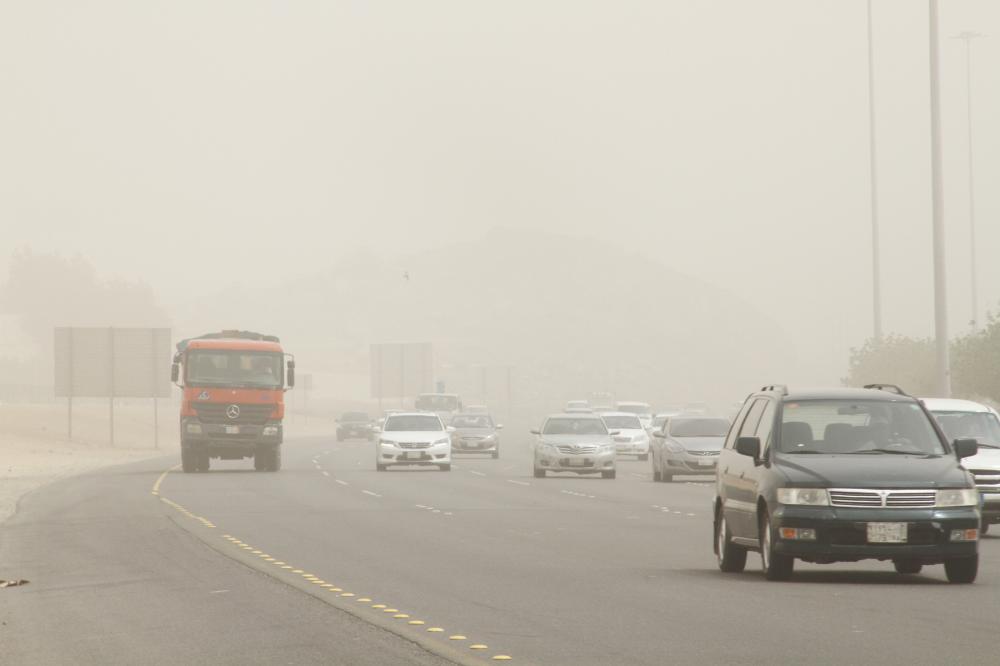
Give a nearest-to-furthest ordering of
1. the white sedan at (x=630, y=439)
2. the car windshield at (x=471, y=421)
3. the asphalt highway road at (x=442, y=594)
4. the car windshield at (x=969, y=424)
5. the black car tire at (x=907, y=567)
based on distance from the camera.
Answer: the asphalt highway road at (x=442, y=594), the black car tire at (x=907, y=567), the car windshield at (x=969, y=424), the white sedan at (x=630, y=439), the car windshield at (x=471, y=421)

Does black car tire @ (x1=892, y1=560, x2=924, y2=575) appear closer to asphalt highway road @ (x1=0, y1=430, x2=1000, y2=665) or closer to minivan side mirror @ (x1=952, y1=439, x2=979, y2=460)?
asphalt highway road @ (x1=0, y1=430, x2=1000, y2=665)

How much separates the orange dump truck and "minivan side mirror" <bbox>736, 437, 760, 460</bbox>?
94.7 feet

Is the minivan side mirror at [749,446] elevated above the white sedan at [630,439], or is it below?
above

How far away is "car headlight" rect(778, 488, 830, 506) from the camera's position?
1603cm

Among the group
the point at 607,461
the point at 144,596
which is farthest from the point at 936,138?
the point at 144,596

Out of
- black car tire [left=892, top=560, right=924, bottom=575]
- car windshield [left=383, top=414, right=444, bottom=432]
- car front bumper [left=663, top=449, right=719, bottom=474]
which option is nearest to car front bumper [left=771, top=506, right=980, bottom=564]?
black car tire [left=892, top=560, right=924, bottom=575]

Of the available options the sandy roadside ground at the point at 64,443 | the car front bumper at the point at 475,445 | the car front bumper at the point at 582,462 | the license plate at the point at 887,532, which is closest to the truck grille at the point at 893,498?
the license plate at the point at 887,532

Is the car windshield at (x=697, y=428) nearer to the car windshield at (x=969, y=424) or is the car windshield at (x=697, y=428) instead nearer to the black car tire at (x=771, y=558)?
the car windshield at (x=969, y=424)

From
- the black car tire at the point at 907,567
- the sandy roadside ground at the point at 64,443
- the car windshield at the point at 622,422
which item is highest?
the car windshield at the point at 622,422

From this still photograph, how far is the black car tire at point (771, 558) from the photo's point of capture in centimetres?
1650

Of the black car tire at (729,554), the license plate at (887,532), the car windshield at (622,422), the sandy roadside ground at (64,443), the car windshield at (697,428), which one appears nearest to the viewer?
the license plate at (887,532)

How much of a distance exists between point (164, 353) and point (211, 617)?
2620 inches

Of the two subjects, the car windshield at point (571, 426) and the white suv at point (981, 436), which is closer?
the white suv at point (981, 436)

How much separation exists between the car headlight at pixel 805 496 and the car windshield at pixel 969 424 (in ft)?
31.8
